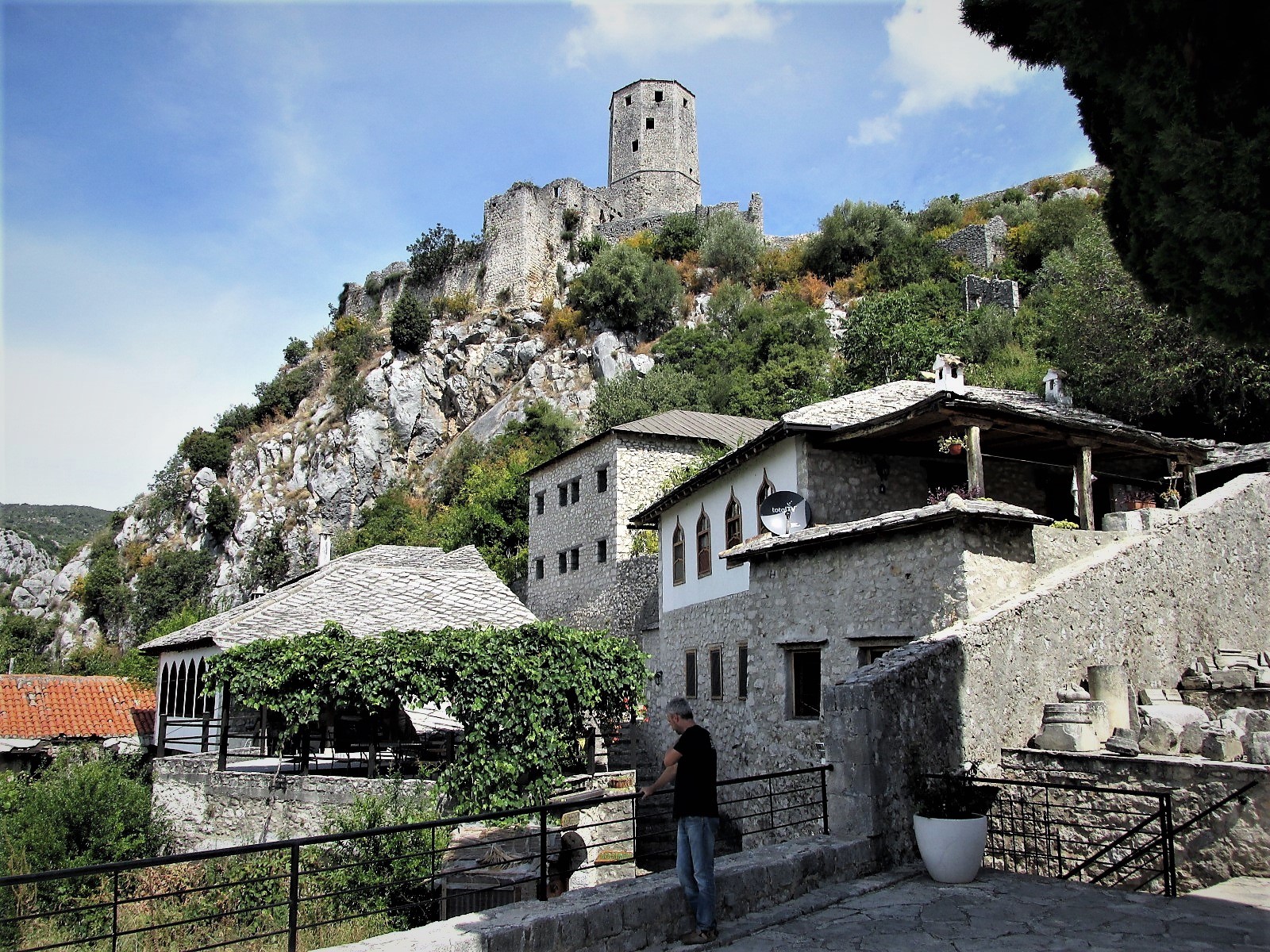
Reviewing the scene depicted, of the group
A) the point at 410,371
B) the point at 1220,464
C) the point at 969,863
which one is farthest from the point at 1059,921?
the point at 410,371

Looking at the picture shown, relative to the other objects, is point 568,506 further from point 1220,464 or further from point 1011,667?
point 1011,667

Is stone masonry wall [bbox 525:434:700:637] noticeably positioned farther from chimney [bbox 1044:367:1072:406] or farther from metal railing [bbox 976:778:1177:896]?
metal railing [bbox 976:778:1177:896]

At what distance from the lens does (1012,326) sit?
3881 cm

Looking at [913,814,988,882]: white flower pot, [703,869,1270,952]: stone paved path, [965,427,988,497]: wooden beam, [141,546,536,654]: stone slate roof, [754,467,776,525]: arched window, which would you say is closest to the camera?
[703,869,1270,952]: stone paved path

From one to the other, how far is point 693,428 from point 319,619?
16.1 m

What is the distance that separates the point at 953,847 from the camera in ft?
25.3

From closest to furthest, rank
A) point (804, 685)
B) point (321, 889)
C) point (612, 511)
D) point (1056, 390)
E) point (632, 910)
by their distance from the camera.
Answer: point (632, 910), point (321, 889), point (804, 685), point (1056, 390), point (612, 511)

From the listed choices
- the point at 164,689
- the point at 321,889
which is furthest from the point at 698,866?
the point at 164,689

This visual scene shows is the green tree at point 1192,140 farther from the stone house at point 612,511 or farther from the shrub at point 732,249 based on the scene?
the shrub at point 732,249

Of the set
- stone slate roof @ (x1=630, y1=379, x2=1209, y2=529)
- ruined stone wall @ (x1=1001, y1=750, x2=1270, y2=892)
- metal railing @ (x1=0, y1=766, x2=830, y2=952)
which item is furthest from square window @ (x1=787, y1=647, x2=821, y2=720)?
ruined stone wall @ (x1=1001, y1=750, x2=1270, y2=892)

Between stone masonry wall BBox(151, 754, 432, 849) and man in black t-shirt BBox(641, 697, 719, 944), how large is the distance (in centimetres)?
1149

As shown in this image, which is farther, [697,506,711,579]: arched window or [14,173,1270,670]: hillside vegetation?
[14,173,1270,670]: hillside vegetation

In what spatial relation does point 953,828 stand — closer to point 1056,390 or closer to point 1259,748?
point 1259,748

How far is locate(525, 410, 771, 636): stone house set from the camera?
30.0m
